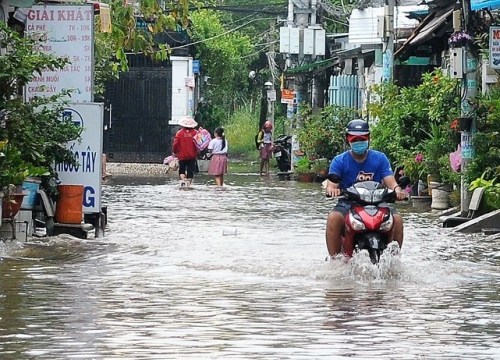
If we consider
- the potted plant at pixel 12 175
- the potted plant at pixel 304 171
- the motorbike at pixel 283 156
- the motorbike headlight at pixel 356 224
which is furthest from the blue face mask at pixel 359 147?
the motorbike at pixel 283 156

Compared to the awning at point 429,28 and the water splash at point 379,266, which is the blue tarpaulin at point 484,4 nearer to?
the water splash at point 379,266

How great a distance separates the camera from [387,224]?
12375 millimetres

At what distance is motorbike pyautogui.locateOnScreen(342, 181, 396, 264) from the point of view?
12328 mm

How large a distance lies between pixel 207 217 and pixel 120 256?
6.80 meters

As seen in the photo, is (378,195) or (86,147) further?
(86,147)

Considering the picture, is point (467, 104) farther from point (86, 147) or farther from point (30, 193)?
point (30, 193)

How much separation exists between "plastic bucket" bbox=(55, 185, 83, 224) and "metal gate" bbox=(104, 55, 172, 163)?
91.9 feet

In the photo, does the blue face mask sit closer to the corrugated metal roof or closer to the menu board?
the menu board

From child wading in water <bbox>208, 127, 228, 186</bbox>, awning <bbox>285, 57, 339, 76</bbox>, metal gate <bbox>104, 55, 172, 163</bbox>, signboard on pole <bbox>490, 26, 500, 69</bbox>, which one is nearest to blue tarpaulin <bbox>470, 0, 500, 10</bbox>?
signboard on pole <bbox>490, 26, 500, 69</bbox>

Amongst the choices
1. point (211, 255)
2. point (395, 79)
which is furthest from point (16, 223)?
point (395, 79)

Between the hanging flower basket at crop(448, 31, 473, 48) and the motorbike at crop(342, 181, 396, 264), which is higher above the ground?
the hanging flower basket at crop(448, 31, 473, 48)

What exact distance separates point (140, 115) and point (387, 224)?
33.4 metres

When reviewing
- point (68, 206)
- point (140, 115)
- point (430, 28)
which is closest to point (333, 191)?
point (68, 206)

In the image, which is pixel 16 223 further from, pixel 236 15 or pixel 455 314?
pixel 236 15
